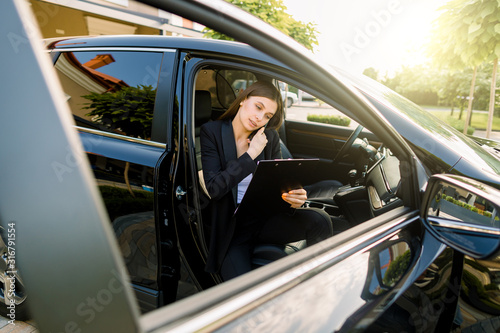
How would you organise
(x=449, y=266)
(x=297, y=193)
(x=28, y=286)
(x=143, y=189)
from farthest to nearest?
(x=297, y=193) < (x=143, y=189) < (x=449, y=266) < (x=28, y=286)

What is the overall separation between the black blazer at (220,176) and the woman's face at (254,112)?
4.5 inches

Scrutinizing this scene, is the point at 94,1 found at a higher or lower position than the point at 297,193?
higher

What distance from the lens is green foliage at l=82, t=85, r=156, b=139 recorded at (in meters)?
1.62

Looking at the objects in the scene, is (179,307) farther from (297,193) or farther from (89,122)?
(89,122)

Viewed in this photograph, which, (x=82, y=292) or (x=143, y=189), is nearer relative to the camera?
(x=82, y=292)

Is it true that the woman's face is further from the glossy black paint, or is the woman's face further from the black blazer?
the glossy black paint

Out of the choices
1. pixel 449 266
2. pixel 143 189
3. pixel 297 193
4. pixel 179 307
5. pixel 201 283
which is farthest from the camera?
pixel 297 193

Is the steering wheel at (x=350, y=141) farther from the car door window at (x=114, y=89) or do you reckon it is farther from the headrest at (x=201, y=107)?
the car door window at (x=114, y=89)

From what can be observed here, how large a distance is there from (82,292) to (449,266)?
106 centimetres

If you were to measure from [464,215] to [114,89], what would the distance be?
1.72 metres

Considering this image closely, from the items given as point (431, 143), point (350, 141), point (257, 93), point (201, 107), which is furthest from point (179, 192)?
point (350, 141)

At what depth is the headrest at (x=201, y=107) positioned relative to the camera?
194 centimetres

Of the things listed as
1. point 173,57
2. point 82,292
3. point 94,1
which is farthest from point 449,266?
point 94,1

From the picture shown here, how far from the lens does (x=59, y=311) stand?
44 cm
